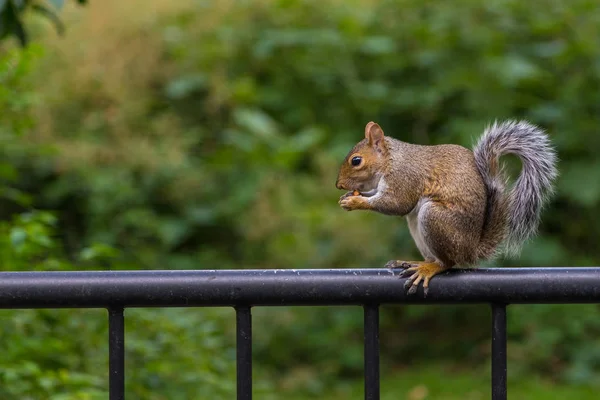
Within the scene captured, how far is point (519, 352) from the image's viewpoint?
444 cm

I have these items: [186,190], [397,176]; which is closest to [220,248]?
[186,190]

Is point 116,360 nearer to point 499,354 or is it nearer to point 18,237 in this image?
point 499,354

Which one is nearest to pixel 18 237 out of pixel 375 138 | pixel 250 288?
pixel 375 138

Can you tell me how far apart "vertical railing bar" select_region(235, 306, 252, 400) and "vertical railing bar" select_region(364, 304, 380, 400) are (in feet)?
0.52

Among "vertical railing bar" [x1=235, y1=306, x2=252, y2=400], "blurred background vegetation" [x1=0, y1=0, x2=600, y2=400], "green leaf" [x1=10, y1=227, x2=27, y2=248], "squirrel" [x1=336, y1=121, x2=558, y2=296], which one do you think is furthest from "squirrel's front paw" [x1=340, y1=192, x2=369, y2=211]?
"blurred background vegetation" [x1=0, y1=0, x2=600, y2=400]

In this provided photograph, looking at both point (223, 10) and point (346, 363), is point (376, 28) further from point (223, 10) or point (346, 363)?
point (346, 363)

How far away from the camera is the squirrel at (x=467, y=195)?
1905 millimetres

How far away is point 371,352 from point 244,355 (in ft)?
0.57

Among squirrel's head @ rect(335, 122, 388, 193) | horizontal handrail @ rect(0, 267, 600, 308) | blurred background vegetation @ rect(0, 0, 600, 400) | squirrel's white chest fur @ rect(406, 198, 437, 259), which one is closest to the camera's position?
horizontal handrail @ rect(0, 267, 600, 308)

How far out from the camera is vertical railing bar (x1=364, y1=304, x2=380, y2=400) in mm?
1291

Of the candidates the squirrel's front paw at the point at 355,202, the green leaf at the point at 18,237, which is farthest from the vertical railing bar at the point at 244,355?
the green leaf at the point at 18,237

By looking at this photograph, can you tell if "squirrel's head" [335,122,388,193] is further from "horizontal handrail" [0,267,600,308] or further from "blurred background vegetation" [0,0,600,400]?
"blurred background vegetation" [0,0,600,400]

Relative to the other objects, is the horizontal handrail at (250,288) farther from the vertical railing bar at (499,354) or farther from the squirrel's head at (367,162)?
the squirrel's head at (367,162)

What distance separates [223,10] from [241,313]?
14.2 ft
